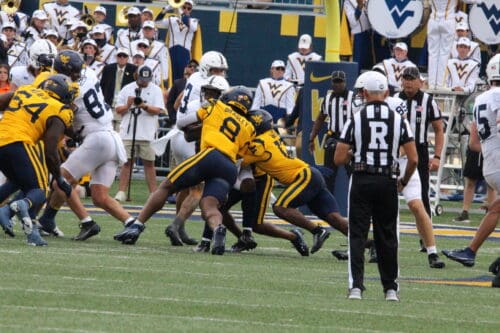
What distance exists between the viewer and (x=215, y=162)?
1363cm

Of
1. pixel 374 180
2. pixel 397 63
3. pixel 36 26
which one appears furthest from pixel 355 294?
pixel 36 26

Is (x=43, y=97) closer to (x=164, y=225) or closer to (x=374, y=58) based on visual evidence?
(x=164, y=225)

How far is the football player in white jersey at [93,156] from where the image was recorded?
47.2 ft

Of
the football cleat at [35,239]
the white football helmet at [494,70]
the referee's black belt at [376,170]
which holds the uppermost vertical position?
the white football helmet at [494,70]

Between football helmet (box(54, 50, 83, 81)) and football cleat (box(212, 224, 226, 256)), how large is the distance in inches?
75.5

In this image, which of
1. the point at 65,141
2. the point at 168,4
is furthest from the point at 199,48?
the point at 65,141

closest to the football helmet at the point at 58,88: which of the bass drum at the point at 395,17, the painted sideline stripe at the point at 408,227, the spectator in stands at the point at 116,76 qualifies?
the painted sideline stripe at the point at 408,227

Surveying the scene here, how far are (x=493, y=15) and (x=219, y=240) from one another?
9.39 metres

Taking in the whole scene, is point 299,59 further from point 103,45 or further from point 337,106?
point 337,106

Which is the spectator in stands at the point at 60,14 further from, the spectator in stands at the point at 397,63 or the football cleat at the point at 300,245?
the football cleat at the point at 300,245

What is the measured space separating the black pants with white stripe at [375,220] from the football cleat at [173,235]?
383 cm

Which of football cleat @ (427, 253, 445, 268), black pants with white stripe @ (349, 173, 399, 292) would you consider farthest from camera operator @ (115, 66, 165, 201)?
black pants with white stripe @ (349, 173, 399, 292)

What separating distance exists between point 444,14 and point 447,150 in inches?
79.6

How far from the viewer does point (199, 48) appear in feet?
78.1
